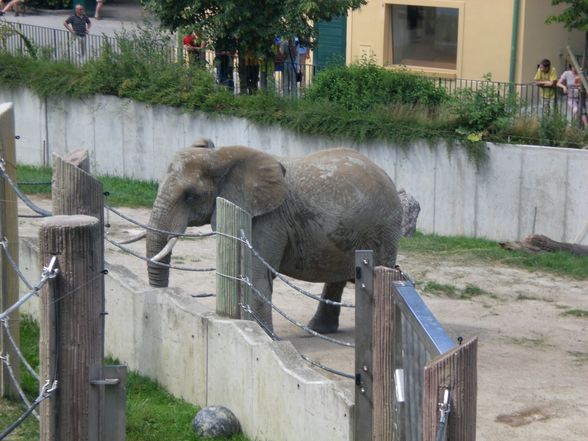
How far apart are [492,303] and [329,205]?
3297 millimetres

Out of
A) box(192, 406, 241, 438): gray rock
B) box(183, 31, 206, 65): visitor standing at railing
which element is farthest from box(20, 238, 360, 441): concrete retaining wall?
box(183, 31, 206, 65): visitor standing at railing

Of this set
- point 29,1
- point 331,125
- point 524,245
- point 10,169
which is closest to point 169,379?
point 10,169

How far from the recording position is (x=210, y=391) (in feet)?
29.9

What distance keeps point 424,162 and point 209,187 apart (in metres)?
7.55

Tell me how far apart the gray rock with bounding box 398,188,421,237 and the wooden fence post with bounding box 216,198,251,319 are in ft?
26.2

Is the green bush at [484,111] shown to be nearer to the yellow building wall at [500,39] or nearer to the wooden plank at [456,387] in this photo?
the yellow building wall at [500,39]

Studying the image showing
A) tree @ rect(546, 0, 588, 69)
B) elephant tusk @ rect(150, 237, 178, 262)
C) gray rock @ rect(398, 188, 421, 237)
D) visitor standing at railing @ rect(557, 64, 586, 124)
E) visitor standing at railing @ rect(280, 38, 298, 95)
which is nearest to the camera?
elephant tusk @ rect(150, 237, 178, 262)

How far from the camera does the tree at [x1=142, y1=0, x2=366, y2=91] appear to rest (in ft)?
67.5

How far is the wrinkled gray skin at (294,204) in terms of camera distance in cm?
1098

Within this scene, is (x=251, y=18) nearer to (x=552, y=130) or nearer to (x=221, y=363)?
(x=552, y=130)

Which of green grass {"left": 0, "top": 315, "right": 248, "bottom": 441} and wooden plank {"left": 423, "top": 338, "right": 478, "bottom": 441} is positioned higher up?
wooden plank {"left": 423, "top": 338, "right": 478, "bottom": 441}

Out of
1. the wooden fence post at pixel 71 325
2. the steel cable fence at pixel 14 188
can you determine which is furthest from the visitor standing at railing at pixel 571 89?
the wooden fence post at pixel 71 325

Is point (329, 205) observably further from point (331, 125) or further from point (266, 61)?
point (266, 61)

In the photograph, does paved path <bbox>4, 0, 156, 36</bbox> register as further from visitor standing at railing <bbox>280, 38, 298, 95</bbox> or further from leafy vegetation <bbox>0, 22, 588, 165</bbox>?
leafy vegetation <bbox>0, 22, 588, 165</bbox>
